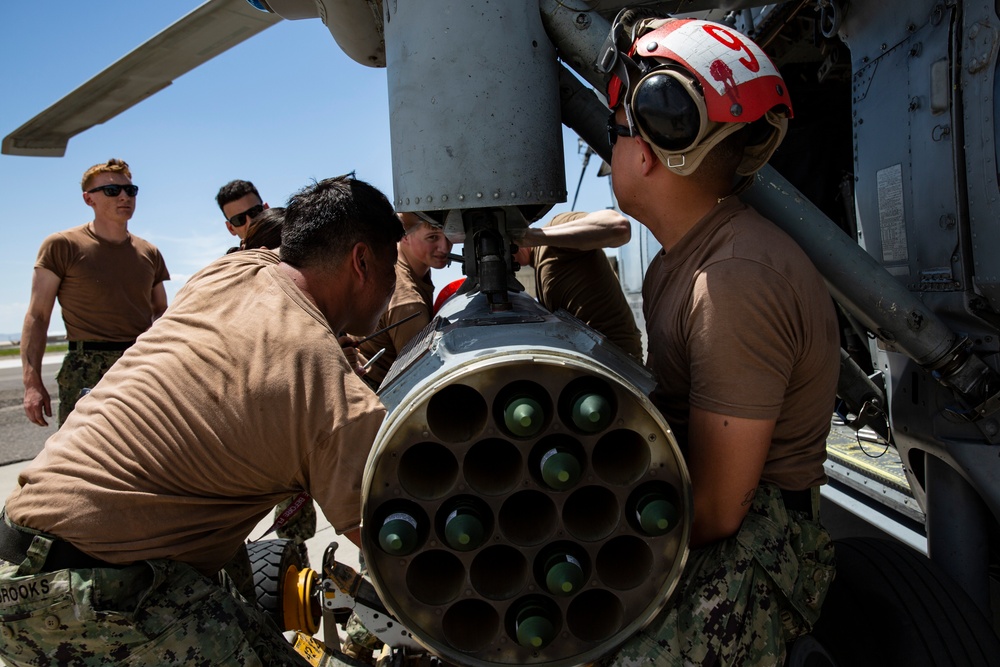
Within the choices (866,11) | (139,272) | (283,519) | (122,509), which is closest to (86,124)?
(139,272)

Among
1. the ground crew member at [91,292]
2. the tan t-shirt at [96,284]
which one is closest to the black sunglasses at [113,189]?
the ground crew member at [91,292]

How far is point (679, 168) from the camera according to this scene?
5.73 ft

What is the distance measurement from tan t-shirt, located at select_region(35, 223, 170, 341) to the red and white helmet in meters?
4.04

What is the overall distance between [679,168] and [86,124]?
3421 millimetres

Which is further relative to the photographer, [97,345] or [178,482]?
[97,345]

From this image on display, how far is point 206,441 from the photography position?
1.77 m

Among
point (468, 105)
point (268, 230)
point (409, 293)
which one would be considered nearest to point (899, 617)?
point (468, 105)

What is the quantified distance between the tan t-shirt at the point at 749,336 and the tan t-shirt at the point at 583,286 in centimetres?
156

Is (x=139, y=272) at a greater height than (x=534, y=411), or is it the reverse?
(x=534, y=411)

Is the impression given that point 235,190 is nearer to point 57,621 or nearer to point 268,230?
point 268,230

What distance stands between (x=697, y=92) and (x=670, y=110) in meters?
0.07

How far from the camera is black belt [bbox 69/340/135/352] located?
4.64m

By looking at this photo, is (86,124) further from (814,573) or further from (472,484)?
(814,573)

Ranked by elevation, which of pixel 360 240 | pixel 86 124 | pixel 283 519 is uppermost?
pixel 86 124
